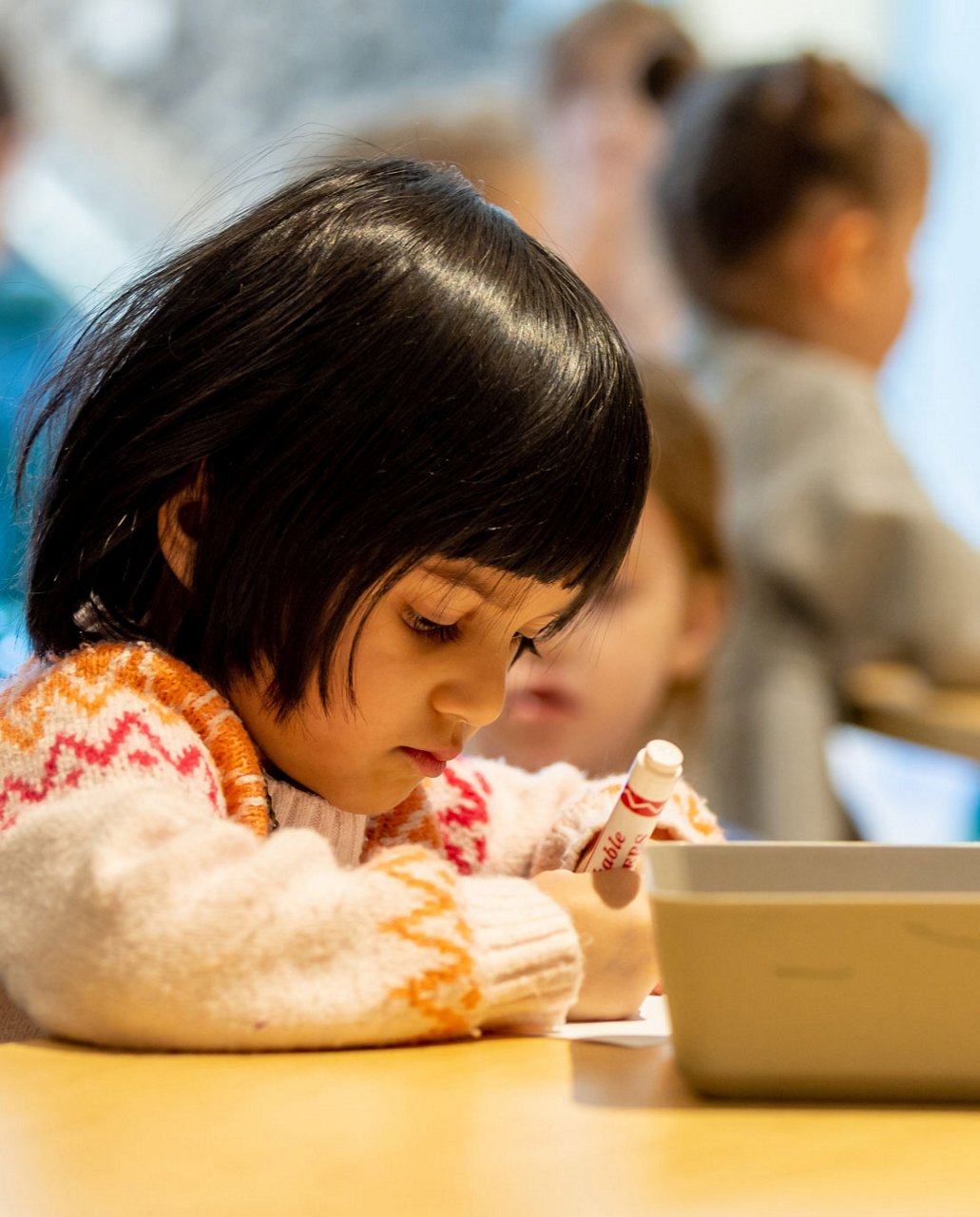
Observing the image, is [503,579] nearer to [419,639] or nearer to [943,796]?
[419,639]

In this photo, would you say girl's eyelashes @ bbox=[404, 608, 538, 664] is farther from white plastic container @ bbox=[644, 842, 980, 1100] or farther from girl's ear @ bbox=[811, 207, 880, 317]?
girl's ear @ bbox=[811, 207, 880, 317]

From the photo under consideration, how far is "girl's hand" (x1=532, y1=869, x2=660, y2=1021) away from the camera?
24.5 inches

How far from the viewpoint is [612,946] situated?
0.63 m

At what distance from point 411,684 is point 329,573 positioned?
56 mm

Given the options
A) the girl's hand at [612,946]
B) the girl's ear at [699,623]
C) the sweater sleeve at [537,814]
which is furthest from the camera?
the girl's ear at [699,623]

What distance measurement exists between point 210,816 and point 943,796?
9.10 ft

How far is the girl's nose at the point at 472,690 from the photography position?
659mm

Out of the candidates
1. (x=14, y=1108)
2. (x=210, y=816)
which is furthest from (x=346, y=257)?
(x=14, y=1108)

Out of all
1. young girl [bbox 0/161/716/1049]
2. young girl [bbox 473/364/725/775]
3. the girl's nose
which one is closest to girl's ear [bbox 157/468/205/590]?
young girl [bbox 0/161/716/1049]

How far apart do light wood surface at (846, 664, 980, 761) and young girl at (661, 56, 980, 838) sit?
2cm

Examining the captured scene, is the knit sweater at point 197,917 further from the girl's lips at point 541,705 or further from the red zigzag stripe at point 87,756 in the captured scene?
the girl's lips at point 541,705

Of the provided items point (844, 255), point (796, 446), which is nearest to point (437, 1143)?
point (796, 446)

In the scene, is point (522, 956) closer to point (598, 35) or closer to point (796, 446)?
point (796, 446)

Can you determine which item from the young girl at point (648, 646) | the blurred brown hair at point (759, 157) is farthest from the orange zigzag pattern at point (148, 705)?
the blurred brown hair at point (759, 157)
